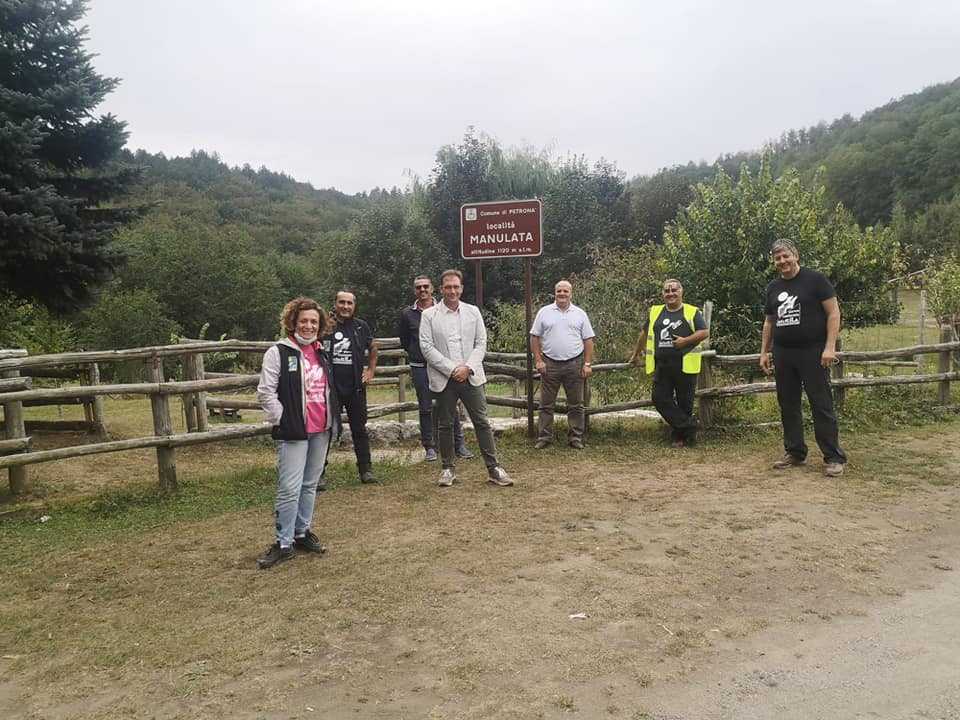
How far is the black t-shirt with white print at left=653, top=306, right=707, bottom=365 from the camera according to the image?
21.9 ft

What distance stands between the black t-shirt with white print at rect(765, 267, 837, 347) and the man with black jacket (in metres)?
3.02

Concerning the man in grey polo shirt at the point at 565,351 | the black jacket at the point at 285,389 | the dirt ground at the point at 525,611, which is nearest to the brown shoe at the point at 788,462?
the dirt ground at the point at 525,611

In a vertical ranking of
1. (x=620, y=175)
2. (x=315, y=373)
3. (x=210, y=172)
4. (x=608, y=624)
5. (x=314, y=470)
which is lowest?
(x=608, y=624)

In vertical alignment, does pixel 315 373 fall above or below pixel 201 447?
above

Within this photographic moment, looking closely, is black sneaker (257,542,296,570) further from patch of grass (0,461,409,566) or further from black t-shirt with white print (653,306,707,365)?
black t-shirt with white print (653,306,707,365)

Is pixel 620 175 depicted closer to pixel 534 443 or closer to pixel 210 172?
pixel 534 443

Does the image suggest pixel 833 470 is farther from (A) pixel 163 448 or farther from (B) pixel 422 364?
(A) pixel 163 448

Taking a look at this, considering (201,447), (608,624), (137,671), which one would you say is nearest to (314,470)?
(137,671)

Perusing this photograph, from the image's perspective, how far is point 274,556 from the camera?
414 centimetres

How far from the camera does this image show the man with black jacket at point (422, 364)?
22.1 ft

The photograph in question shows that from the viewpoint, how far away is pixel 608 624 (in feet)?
10.5

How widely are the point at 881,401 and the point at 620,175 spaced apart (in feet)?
71.7

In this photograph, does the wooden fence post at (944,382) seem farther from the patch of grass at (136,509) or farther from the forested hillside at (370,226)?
the patch of grass at (136,509)

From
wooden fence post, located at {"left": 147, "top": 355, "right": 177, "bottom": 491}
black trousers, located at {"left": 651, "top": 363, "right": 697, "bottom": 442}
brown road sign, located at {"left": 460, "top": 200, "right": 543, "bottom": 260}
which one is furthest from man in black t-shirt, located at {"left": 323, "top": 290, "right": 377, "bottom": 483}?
black trousers, located at {"left": 651, "top": 363, "right": 697, "bottom": 442}
